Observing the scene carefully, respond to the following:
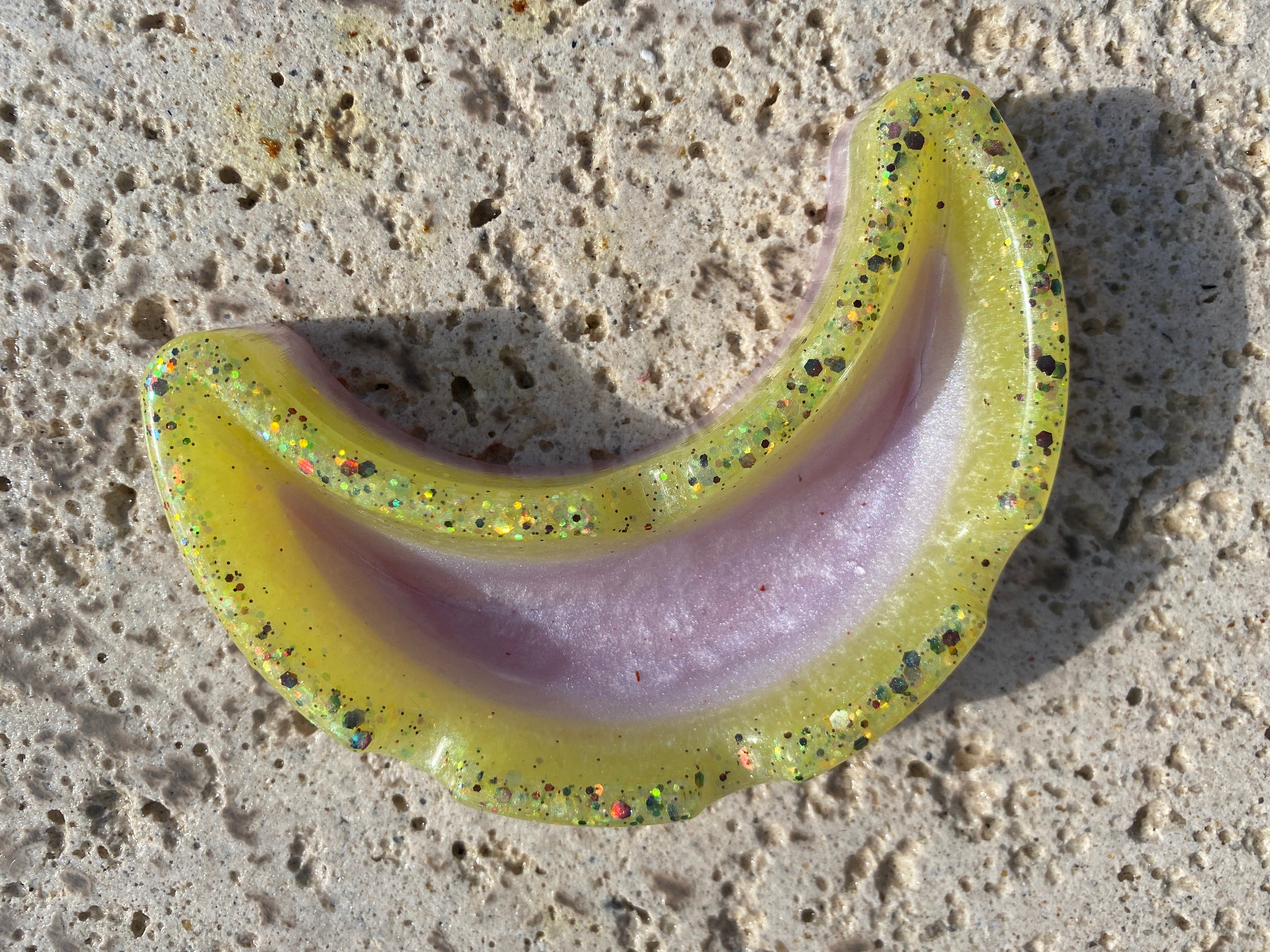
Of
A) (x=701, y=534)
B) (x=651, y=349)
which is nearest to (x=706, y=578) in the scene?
(x=701, y=534)

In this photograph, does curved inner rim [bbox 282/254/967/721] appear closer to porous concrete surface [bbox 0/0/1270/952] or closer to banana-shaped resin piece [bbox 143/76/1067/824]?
banana-shaped resin piece [bbox 143/76/1067/824]

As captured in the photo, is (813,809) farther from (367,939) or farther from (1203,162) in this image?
(1203,162)

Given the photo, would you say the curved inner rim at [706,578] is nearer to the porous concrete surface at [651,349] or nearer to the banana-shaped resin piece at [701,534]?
the banana-shaped resin piece at [701,534]

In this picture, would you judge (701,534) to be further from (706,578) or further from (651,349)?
(651,349)

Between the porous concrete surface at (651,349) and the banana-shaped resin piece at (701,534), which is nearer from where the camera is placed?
the banana-shaped resin piece at (701,534)

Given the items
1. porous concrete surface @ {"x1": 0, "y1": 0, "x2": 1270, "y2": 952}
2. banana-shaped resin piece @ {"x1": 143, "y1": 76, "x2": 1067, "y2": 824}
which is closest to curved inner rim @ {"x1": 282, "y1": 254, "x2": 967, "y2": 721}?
banana-shaped resin piece @ {"x1": 143, "y1": 76, "x2": 1067, "y2": 824}

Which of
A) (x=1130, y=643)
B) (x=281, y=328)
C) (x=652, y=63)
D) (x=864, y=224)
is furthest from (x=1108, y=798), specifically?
(x=281, y=328)

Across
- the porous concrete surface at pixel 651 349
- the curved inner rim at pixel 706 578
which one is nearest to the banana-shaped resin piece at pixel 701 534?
the curved inner rim at pixel 706 578
